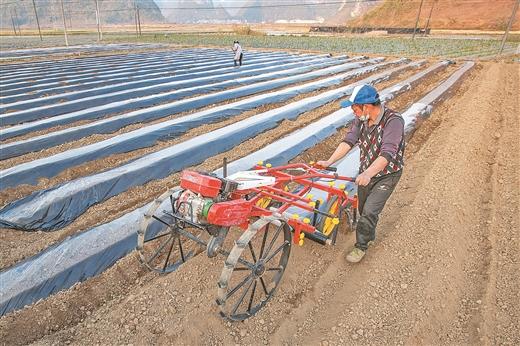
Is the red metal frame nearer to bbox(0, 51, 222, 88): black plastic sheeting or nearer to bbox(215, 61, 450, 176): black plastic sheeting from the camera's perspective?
bbox(215, 61, 450, 176): black plastic sheeting

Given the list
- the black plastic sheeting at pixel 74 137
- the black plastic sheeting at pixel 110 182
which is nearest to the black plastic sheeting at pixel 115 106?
the black plastic sheeting at pixel 74 137

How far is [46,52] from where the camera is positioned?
71.9 feet

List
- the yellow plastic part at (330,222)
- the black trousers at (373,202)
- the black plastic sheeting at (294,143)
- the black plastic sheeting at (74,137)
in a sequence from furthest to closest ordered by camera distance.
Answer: the black plastic sheeting at (294,143), the black plastic sheeting at (74,137), the yellow plastic part at (330,222), the black trousers at (373,202)

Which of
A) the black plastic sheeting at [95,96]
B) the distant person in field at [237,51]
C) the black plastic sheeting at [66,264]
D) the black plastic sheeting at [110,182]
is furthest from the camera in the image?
the distant person in field at [237,51]

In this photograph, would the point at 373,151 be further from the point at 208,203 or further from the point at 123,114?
the point at 123,114

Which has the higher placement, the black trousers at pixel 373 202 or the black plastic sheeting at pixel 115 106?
the black trousers at pixel 373 202

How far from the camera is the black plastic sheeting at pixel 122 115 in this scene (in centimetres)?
632

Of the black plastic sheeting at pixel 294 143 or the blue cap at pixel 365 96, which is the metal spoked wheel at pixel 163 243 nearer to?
the black plastic sheeting at pixel 294 143

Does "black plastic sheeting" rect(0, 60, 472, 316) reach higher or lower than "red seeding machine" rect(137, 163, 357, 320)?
lower

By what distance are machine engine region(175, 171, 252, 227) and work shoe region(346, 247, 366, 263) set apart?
49.4 inches

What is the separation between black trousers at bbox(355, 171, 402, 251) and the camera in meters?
3.30

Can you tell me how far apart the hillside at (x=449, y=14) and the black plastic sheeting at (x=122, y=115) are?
64270mm

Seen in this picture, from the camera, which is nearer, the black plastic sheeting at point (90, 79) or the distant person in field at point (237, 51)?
the black plastic sheeting at point (90, 79)

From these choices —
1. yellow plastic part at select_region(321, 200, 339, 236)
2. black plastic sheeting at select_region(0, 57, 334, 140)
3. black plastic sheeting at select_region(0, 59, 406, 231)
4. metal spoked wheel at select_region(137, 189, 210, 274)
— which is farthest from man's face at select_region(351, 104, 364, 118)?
Result: black plastic sheeting at select_region(0, 57, 334, 140)
